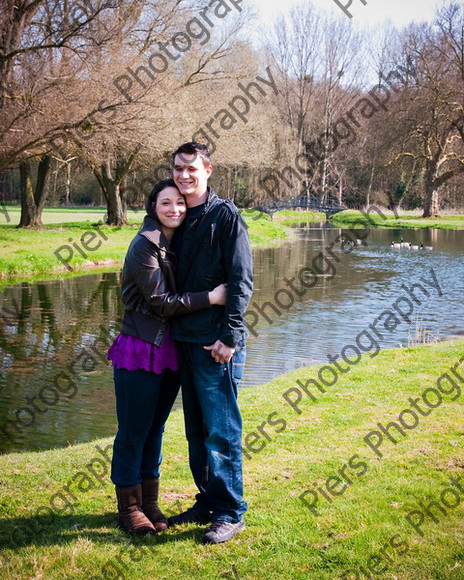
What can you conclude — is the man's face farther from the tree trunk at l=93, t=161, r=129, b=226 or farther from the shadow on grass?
the tree trunk at l=93, t=161, r=129, b=226

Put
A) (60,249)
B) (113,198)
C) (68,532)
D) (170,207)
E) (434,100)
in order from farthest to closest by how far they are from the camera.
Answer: (434,100), (113,198), (60,249), (170,207), (68,532)

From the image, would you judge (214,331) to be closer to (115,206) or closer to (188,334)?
(188,334)

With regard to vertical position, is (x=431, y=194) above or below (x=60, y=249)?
above

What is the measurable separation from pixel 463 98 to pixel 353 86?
12790 millimetres

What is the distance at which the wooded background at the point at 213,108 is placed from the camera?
1881cm

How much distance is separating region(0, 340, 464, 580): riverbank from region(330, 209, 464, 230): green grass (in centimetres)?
3917

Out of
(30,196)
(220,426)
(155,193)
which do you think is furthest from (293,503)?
(30,196)

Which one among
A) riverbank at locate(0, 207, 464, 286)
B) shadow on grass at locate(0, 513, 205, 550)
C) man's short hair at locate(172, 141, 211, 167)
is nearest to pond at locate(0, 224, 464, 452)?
riverbank at locate(0, 207, 464, 286)

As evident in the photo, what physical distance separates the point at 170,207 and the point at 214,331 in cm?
76

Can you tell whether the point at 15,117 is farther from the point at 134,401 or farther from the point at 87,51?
the point at 134,401

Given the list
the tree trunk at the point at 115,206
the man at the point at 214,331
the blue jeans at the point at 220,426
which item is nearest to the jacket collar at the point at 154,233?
the man at the point at 214,331

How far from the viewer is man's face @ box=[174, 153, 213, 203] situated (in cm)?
374

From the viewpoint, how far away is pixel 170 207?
3.79 m

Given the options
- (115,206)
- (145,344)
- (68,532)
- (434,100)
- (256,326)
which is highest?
(434,100)
